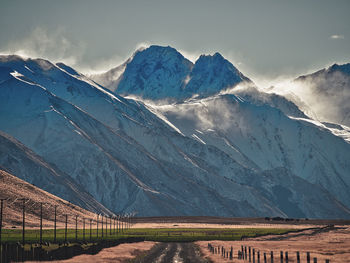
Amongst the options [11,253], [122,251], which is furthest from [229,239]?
[11,253]

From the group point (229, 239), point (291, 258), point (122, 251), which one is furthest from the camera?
point (229, 239)

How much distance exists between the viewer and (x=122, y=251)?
9962 centimetres

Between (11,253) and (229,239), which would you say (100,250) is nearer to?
(11,253)

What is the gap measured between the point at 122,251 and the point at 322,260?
116ft

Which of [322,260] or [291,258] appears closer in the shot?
[322,260]

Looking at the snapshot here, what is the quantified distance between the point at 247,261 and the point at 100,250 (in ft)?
101

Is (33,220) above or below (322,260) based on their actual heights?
above

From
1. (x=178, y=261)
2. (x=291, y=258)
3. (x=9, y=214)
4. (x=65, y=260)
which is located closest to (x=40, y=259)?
(x=65, y=260)

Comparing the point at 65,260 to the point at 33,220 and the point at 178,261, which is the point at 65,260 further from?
the point at 33,220

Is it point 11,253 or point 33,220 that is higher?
point 33,220

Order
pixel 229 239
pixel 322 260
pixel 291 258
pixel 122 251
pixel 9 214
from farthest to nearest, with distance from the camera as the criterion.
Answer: pixel 9 214 < pixel 229 239 < pixel 122 251 < pixel 291 258 < pixel 322 260

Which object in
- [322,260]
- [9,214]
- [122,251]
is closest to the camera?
[322,260]

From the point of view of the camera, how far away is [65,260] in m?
80.9

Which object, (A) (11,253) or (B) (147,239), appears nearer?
(A) (11,253)
